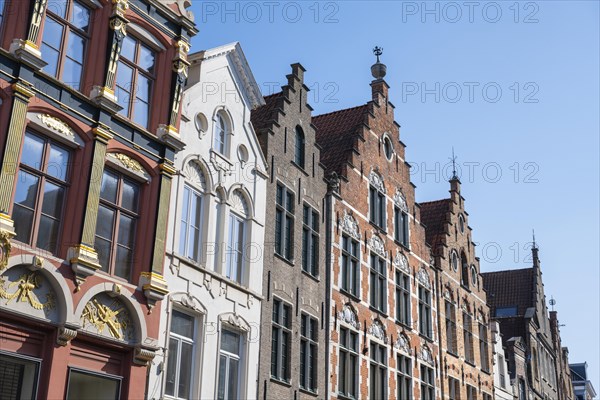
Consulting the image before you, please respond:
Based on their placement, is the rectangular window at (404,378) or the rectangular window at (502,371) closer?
the rectangular window at (404,378)

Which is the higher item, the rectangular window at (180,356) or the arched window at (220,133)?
the arched window at (220,133)

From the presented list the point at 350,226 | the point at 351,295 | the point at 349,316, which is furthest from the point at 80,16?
the point at 349,316

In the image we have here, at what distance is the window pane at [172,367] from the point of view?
1498cm

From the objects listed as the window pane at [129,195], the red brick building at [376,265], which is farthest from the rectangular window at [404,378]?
the window pane at [129,195]

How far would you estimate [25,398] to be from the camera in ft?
40.1

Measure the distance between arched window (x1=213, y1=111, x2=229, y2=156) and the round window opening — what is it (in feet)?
29.6

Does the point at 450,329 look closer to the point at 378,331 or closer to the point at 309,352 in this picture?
the point at 378,331

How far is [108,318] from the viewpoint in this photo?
13.6 meters

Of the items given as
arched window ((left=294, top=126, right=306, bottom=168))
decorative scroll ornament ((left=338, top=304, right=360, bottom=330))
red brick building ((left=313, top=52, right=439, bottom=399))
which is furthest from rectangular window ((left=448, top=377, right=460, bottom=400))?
arched window ((left=294, top=126, right=306, bottom=168))

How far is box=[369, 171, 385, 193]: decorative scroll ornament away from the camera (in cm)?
2461

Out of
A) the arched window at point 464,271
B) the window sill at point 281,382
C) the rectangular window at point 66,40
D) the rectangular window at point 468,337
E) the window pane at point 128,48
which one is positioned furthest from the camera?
the arched window at point 464,271

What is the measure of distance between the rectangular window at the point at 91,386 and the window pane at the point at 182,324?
1903 millimetres

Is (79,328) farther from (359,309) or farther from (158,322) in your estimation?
(359,309)

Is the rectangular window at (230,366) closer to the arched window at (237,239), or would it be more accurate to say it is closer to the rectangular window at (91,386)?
the arched window at (237,239)
